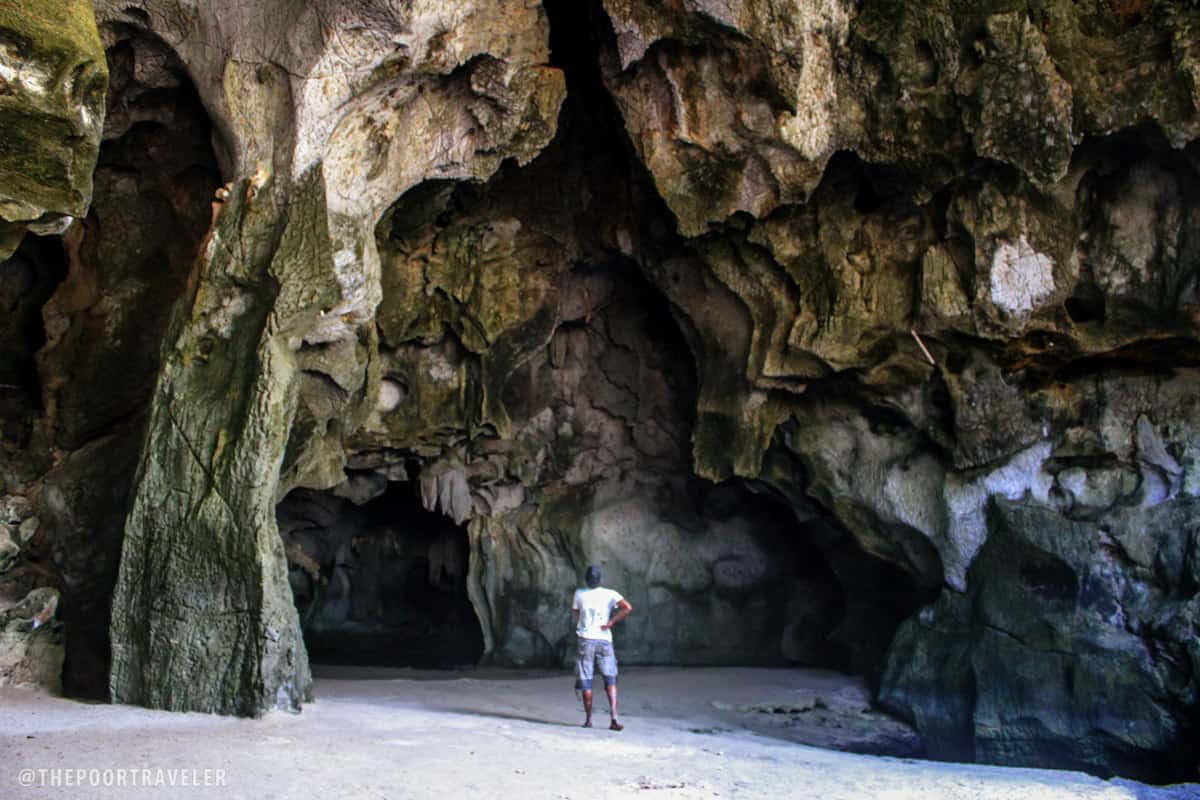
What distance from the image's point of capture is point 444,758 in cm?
750

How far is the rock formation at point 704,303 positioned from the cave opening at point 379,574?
3.95m

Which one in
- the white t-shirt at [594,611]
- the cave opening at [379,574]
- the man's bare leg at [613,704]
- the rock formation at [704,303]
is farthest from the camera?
the cave opening at [379,574]

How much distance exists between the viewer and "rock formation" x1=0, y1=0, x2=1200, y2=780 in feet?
32.1

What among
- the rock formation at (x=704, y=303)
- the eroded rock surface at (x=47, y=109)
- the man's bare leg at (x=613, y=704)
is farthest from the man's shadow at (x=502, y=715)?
the eroded rock surface at (x=47, y=109)

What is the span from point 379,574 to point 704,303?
1009cm

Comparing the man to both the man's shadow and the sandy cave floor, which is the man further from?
the man's shadow

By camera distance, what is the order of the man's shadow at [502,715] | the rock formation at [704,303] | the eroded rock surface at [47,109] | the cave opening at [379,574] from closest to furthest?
the eroded rock surface at [47,109] → the man's shadow at [502,715] → the rock formation at [704,303] → the cave opening at [379,574]

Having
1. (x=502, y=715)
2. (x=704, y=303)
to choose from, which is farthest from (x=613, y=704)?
(x=704, y=303)

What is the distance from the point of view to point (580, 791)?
22.3ft

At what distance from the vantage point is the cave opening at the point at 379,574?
19.1 metres

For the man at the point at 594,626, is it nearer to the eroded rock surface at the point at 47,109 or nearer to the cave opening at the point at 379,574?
the eroded rock surface at the point at 47,109

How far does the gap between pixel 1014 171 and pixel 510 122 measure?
537 centimetres

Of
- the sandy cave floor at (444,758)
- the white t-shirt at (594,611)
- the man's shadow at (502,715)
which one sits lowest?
the sandy cave floor at (444,758)

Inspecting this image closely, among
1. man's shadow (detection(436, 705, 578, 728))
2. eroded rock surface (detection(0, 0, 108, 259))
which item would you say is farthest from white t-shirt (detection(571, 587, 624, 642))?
eroded rock surface (detection(0, 0, 108, 259))
